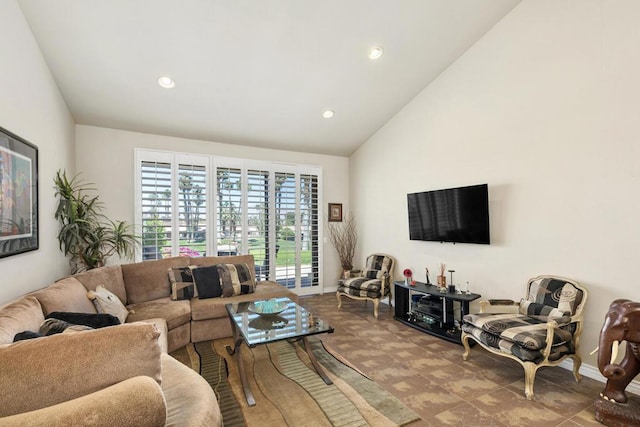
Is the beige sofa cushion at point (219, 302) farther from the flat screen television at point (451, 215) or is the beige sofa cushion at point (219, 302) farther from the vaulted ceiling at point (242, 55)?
the vaulted ceiling at point (242, 55)

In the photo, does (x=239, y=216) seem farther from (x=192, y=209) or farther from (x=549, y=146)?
(x=549, y=146)

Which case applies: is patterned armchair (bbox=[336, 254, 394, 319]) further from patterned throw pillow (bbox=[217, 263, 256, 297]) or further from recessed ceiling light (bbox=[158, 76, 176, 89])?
recessed ceiling light (bbox=[158, 76, 176, 89])

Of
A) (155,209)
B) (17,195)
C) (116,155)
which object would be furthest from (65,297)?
(116,155)

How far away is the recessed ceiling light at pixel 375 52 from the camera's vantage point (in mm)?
3350

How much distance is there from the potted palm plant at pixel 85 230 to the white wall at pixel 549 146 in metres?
4.20

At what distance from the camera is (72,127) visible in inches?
153

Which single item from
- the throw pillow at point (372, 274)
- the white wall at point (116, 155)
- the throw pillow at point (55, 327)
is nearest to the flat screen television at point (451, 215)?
the throw pillow at point (372, 274)

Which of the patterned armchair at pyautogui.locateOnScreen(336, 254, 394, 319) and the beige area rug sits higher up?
the patterned armchair at pyautogui.locateOnScreen(336, 254, 394, 319)

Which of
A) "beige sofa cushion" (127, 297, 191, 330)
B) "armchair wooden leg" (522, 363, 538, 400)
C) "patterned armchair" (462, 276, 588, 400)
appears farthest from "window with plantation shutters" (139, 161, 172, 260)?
"armchair wooden leg" (522, 363, 538, 400)

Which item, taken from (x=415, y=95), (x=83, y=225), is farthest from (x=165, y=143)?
(x=415, y=95)

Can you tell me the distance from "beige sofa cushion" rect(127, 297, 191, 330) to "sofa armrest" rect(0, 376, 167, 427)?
7.42 ft

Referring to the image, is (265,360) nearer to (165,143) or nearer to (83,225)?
(83,225)

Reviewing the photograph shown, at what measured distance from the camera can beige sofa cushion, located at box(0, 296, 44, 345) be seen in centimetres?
148

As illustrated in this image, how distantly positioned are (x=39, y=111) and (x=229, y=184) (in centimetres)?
245
